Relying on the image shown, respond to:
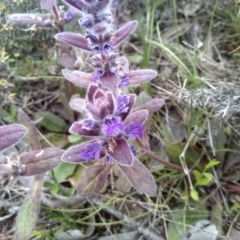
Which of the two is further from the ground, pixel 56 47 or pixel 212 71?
pixel 56 47

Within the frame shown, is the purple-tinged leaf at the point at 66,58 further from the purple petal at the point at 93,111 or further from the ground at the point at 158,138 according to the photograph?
A: the purple petal at the point at 93,111

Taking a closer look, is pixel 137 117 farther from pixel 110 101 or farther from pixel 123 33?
pixel 123 33

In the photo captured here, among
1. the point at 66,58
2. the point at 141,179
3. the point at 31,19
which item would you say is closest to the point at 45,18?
the point at 31,19

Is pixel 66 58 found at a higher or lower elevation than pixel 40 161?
higher

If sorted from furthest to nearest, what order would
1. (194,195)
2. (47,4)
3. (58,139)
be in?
(58,139) < (194,195) < (47,4)

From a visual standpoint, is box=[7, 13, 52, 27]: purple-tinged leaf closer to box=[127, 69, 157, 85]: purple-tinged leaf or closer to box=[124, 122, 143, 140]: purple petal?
box=[127, 69, 157, 85]: purple-tinged leaf

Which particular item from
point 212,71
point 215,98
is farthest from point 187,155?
point 212,71

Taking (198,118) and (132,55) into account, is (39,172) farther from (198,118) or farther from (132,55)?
(132,55)
